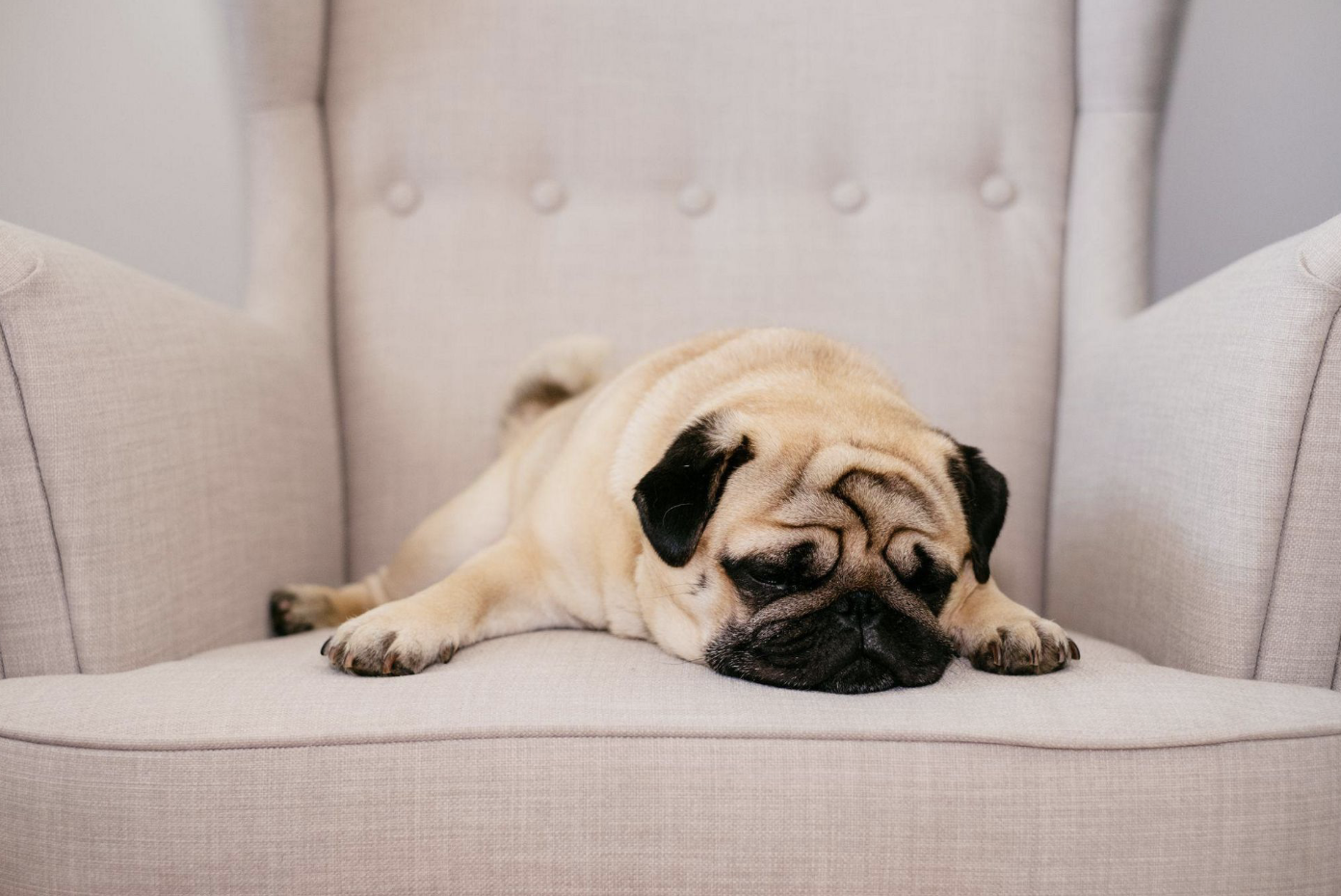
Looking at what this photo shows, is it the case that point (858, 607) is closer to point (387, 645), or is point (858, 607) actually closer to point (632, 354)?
point (387, 645)

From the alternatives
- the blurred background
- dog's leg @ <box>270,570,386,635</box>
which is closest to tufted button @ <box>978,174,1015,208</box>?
the blurred background

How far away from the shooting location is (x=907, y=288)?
2.91 metres

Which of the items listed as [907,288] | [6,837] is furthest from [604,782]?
[907,288]

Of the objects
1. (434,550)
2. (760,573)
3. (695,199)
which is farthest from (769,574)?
(695,199)

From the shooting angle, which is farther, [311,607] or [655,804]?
[311,607]

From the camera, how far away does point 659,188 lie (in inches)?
118

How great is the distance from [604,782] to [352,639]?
56 centimetres

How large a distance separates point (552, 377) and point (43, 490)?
1341 mm

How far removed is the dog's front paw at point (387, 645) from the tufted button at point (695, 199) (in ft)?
5.45

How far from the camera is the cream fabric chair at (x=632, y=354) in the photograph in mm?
1325

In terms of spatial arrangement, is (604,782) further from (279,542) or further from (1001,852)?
(279,542)

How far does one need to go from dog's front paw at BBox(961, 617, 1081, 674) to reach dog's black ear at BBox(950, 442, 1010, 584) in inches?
5.3

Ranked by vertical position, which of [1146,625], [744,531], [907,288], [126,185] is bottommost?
Answer: [1146,625]

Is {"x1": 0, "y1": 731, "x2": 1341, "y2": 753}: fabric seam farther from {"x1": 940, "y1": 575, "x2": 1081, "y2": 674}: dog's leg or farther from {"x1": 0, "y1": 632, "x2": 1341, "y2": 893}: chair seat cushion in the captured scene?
{"x1": 940, "y1": 575, "x2": 1081, "y2": 674}: dog's leg
